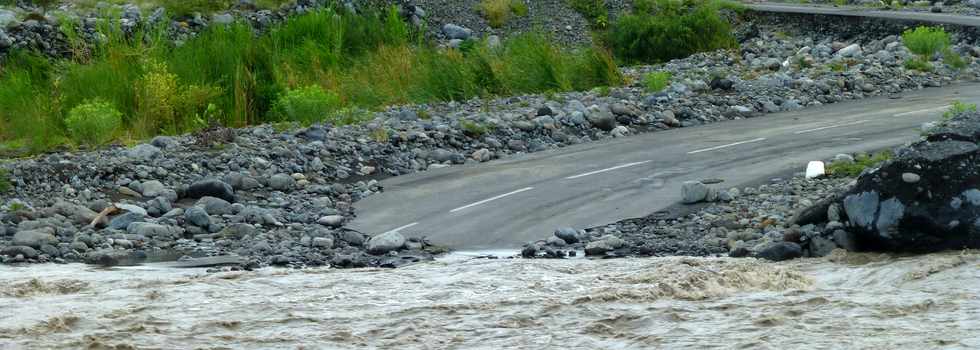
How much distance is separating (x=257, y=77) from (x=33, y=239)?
1278 cm

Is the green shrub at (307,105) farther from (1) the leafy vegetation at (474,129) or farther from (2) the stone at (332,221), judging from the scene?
(2) the stone at (332,221)

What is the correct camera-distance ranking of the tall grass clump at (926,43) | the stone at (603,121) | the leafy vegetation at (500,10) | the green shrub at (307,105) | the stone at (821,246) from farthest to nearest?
the leafy vegetation at (500,10)
the tall grass clump at (926,43)
the green shrub at (307,105)
the stone at (603,121)
the stone at (821,246)

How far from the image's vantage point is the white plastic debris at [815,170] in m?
17.6

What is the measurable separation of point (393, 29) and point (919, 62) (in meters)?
13.0

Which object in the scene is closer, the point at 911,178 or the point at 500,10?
the point at 911,178

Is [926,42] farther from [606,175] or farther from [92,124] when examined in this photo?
[92,124]

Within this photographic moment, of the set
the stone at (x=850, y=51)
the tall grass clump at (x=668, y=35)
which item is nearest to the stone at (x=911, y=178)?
the stone at (x=850, y=51)

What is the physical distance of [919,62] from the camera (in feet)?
95.9

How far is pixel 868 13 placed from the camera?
3759cm

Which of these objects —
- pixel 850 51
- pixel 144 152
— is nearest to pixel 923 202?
pixel 144 152

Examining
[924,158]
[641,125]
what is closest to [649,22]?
[641,125]

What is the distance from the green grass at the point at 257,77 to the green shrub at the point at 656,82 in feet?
3.11

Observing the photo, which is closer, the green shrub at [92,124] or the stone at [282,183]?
the stone at [282,183]

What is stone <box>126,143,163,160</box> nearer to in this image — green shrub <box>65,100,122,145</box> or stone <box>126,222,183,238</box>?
green shrub <box>65,100,122,145</box>
